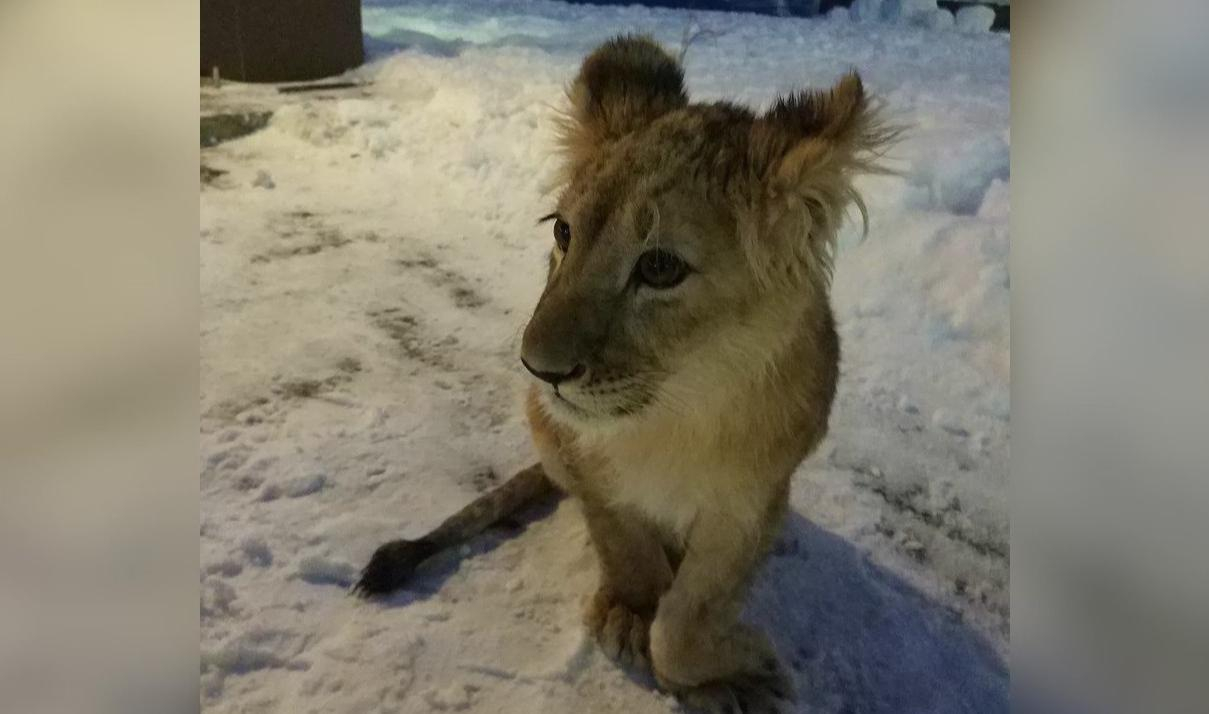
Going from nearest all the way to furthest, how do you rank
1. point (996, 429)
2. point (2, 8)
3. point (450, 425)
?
point (2, 8)
point (450, 425)
point (996, 429)

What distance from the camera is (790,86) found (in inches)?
48.6

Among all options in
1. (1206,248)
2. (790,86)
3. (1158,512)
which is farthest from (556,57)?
(1158,512)

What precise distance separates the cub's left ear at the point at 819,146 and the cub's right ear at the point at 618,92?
133 mm

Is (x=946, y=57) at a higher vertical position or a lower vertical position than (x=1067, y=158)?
higher

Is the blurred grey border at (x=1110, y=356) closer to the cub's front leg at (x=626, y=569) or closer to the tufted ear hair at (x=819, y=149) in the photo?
the tufted ear hair at (x=819, y=149)

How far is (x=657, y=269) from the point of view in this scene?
1085mm

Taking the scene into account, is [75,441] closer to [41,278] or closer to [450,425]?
[41,278]

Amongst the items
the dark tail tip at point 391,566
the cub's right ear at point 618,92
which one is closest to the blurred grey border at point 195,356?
the dark tail tip at point 391,566

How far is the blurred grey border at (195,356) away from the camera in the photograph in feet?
3.68

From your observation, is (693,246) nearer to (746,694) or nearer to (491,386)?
(491,386)

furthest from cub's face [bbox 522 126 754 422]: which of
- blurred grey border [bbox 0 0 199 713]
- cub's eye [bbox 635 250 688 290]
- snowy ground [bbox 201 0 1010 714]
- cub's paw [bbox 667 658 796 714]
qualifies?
blurred grey border [bbox 0 0 199 713]

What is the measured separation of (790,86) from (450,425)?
60cm

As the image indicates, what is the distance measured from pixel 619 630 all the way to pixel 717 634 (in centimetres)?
12

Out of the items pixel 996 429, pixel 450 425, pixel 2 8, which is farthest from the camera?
pixel 996 429
